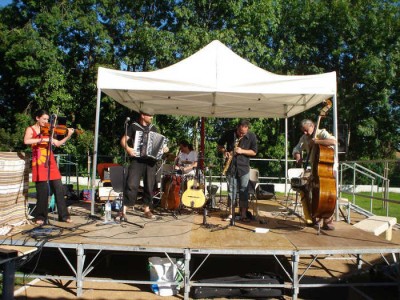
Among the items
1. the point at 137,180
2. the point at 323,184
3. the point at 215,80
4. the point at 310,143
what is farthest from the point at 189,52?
the point at 323,184

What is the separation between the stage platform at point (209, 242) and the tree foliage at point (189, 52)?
34.0 feet

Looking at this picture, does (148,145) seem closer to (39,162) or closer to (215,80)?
(215,80)

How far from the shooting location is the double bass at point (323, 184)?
484 cm

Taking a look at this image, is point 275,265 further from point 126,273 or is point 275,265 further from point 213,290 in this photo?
point 126,273

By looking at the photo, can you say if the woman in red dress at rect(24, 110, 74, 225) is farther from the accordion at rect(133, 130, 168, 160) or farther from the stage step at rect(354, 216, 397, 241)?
the stage step at rect(354, 216, 397, 241)

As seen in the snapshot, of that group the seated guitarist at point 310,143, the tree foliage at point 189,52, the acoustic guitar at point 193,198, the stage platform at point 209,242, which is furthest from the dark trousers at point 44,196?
the tree foliage at point 189,52

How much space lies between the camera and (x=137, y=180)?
616 centimetres

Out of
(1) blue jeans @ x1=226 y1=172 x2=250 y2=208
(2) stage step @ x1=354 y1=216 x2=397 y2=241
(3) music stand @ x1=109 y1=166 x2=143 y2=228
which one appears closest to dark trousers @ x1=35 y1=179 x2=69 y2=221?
(3) music stand @ x1=109 y1=166 x2=143 y2=228

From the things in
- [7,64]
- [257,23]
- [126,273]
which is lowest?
[126,273]

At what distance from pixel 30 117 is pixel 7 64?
8.88 ft

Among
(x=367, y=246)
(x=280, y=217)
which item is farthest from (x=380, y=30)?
(x=367, y=246)

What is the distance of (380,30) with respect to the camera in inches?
758

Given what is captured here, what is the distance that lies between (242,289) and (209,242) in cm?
71

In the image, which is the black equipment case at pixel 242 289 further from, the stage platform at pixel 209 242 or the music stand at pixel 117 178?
the music stand at pixel 117 178
